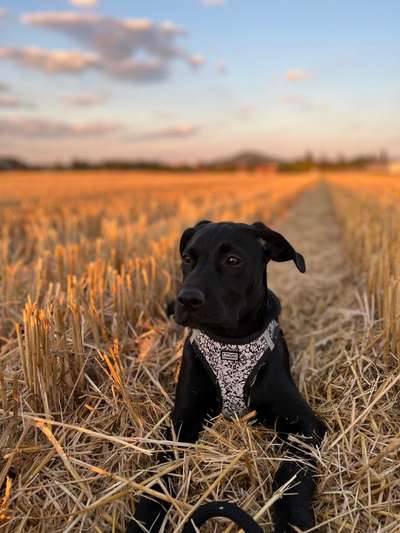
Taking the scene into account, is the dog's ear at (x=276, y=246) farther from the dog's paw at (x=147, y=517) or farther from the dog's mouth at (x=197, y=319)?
the dog's paw at (x=147, y=517)

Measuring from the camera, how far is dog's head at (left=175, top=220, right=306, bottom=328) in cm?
244

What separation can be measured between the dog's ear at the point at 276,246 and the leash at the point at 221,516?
4.21ft

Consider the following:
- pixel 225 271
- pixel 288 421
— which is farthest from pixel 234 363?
pixel 225 271

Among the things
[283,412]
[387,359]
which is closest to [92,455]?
[283,412]

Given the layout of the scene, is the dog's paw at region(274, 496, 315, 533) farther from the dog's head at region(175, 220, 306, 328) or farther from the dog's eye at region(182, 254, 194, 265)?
the dog's eye at region(182, 254, 194, 265)

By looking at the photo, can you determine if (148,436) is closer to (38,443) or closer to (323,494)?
(38,443)

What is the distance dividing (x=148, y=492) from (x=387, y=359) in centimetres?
182

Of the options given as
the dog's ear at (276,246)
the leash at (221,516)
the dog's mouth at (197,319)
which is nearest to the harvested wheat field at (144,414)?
the leash at (221,516)

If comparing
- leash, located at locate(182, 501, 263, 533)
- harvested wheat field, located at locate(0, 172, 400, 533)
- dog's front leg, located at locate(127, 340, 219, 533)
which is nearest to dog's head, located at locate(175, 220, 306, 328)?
dog's front leg, located at locate(127, 340, 219, 533)

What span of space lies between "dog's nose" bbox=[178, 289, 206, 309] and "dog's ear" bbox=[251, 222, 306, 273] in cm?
64

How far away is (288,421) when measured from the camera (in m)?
2.71

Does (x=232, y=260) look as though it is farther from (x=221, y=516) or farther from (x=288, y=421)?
(x=221, y=516)

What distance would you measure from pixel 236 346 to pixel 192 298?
1.69ft

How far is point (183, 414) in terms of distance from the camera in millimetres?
2725
